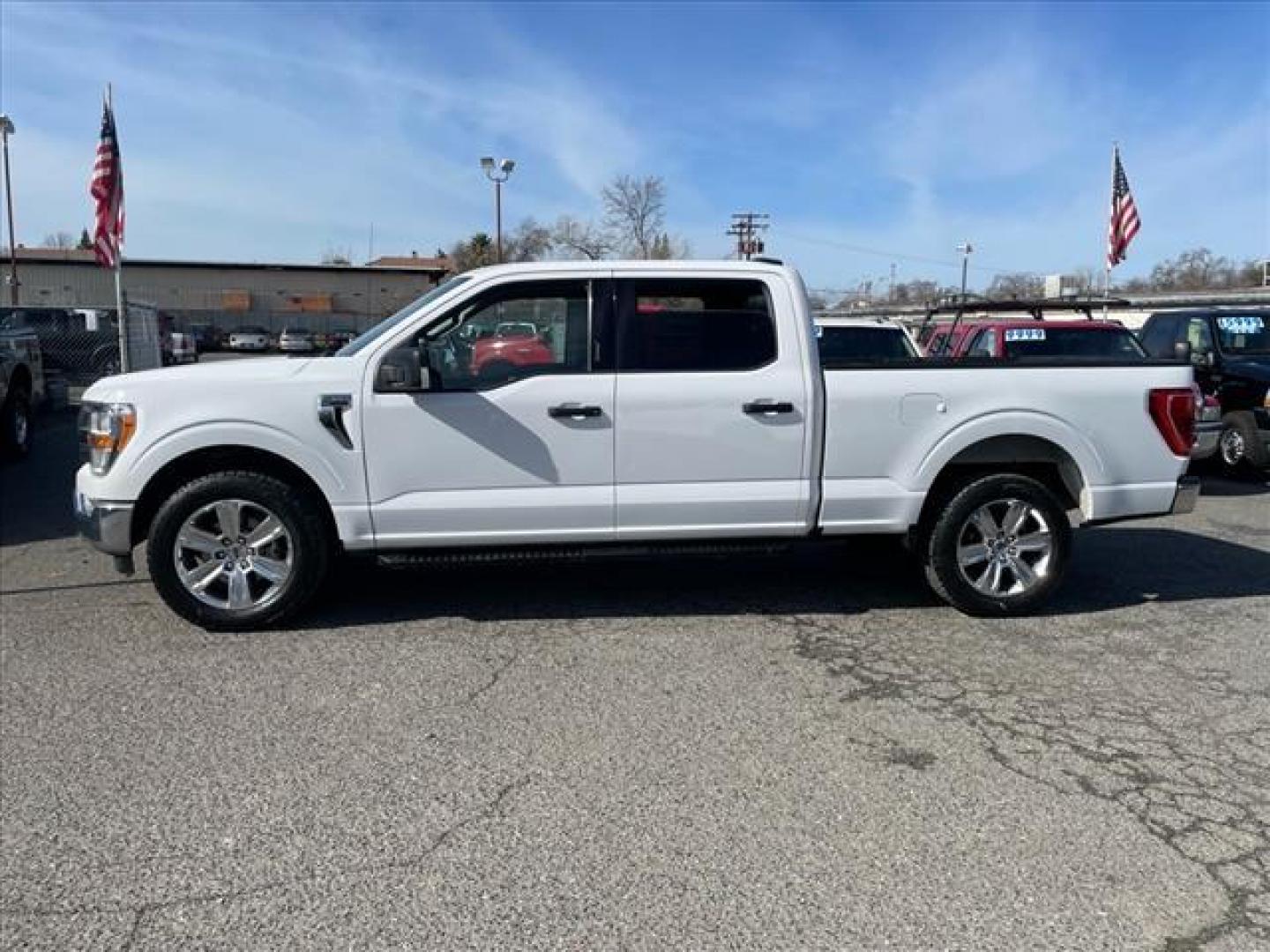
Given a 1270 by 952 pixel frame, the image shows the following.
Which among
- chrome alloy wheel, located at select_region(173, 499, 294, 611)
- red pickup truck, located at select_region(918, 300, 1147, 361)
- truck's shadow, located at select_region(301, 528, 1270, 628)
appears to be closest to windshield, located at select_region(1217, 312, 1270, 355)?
red pickup truck, located at select_region(918, 300, 1147, 361)

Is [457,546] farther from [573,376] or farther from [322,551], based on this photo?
[573,376]

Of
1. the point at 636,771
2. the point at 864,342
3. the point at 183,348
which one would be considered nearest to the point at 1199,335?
the point at 864,342

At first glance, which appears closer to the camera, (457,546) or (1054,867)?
(1054,867)

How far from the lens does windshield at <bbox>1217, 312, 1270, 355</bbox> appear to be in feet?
37.9

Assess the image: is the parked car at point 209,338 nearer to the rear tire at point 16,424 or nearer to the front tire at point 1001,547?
the rear tire at point 16,424

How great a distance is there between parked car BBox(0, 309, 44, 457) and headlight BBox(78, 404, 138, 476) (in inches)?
265

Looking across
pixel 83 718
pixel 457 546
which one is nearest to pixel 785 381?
pixel 457 546

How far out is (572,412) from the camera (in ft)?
16.6

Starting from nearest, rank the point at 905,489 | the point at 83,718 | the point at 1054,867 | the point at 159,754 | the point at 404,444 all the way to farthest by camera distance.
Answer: the point at 1054,867, the point at 159,754, the point at 83,718, the point at 404,444, the point at 905,489

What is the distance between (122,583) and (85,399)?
1.52 m

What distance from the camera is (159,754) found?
3.76 meters

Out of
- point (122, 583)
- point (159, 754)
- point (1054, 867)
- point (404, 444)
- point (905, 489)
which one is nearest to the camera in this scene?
A: point (1054, 867)

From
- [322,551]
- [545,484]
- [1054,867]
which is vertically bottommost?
[1054,867]

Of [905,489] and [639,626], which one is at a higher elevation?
[905,489]
